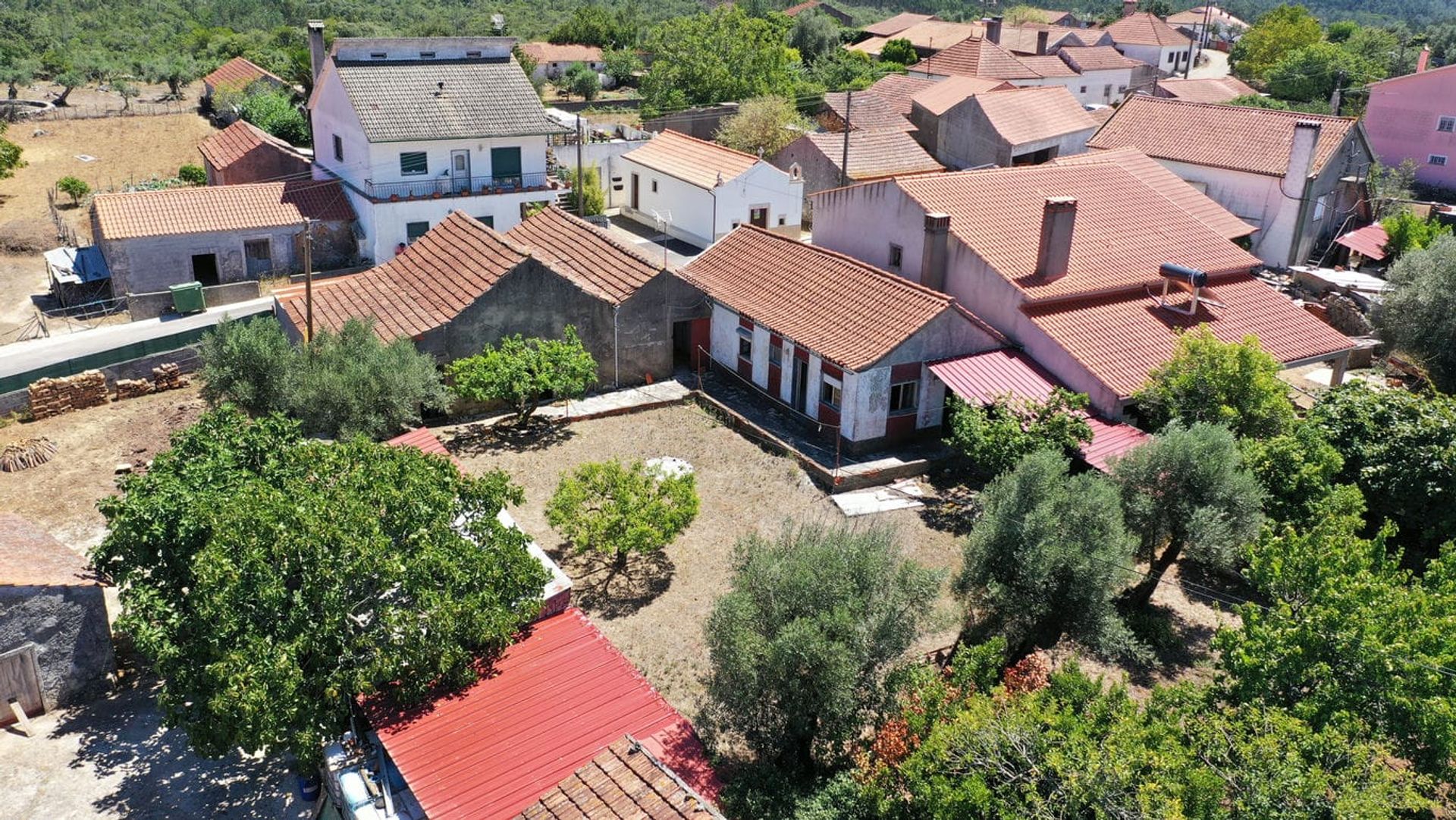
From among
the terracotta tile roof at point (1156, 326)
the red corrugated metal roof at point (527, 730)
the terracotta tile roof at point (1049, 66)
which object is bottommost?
the red corrugated metal roof at point (527, 730)

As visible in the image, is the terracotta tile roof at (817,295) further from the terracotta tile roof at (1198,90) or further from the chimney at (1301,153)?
the terracotta tile roof at (1198,90)

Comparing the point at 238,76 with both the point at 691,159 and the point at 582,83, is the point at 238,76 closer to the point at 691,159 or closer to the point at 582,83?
the point at 582,83

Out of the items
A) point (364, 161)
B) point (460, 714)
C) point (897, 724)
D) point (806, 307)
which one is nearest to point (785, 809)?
point (897, 724)

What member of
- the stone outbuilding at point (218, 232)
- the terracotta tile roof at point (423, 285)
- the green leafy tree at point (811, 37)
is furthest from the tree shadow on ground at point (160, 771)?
the green leafy tree at point (811, 37)

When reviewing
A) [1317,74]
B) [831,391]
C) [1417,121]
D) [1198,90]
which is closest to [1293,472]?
[831,391]

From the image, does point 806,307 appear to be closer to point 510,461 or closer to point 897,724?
point 510,461

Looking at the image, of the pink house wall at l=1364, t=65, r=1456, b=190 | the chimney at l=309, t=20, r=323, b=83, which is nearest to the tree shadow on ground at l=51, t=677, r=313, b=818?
the chimney at l=309, t=20, r=323, b=83

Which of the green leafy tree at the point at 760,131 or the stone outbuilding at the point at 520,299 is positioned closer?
the stone outbuilding at the point at 520,299
